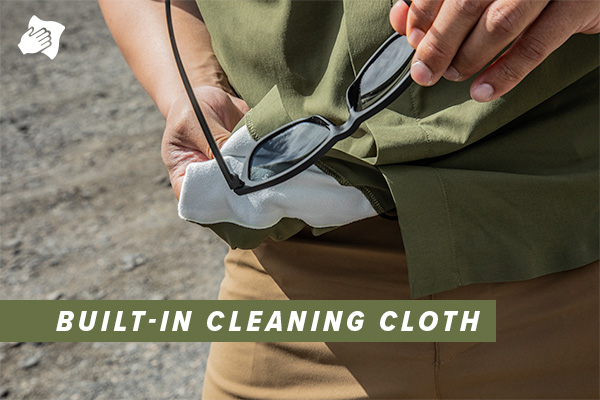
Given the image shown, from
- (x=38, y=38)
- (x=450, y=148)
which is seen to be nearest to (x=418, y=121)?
(x=450, y=148)

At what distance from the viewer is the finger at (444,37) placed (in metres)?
0.63

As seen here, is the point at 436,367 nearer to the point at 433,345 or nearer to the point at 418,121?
the point at 433,345

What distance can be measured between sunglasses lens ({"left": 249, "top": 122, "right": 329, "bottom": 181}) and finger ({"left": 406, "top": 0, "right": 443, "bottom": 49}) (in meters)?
0.16

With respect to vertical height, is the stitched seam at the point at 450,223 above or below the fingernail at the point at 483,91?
below

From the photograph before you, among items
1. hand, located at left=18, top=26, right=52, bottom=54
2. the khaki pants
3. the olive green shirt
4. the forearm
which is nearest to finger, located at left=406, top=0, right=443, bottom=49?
the olive green shirt

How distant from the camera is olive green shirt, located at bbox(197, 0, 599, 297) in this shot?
83 centimetres

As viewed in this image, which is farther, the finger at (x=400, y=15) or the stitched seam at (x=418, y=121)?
the stitched seam at (x=418, y=121)

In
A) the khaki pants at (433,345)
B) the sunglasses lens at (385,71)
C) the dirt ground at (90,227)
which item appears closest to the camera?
the sunglasses lens at (385,71)

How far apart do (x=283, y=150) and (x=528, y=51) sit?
0.30 m

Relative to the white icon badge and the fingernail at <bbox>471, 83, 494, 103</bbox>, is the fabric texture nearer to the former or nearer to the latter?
the fingernail at <bbox>471, 83, 494, 103</bbox>

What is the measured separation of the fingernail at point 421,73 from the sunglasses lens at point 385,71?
0.06 m

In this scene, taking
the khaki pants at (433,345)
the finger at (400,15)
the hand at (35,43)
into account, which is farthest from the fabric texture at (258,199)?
the hand at (35,43)

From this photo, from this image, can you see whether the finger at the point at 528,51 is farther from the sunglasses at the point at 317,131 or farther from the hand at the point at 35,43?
the hand at the point at 35,43

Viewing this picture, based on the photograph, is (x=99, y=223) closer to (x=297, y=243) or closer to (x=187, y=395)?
(x=187, y=395)
